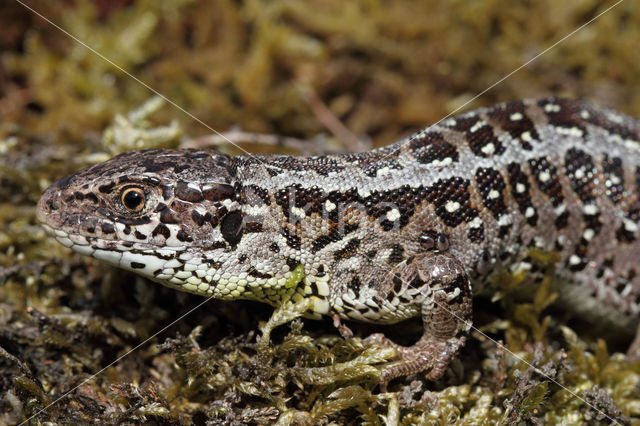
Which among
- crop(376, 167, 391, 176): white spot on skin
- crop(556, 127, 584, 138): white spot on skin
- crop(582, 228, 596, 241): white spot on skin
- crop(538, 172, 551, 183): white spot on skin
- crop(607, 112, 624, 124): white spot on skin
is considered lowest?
crop(582, 228, 596, 241): white spot on skin

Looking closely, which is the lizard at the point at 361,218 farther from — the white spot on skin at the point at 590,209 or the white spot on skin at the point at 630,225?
the white spot on skin at the point at 630,225

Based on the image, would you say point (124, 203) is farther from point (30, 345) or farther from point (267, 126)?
point (267, 126)

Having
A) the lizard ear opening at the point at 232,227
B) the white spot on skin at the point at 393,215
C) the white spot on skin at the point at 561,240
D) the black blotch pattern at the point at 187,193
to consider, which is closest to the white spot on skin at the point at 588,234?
the white spot on skin at the point at 561,240

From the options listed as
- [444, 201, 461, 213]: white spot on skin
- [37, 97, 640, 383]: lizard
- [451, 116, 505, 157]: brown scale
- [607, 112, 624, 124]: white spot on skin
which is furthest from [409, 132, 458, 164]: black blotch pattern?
[607, 112, 624, 124]: white spot on skin

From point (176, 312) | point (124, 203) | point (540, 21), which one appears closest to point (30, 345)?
point (176, 312)

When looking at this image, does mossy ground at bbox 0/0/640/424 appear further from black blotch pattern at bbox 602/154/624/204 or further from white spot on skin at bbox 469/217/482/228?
black blotch pattern at bbox 602/154/624/204

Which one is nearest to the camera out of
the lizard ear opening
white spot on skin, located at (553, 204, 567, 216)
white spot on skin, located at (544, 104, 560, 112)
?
the lizard ear opening

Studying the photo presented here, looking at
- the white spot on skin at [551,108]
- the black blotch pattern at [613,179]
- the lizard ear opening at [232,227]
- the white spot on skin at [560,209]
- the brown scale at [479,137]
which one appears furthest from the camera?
the white spot on skin at [551,108]
